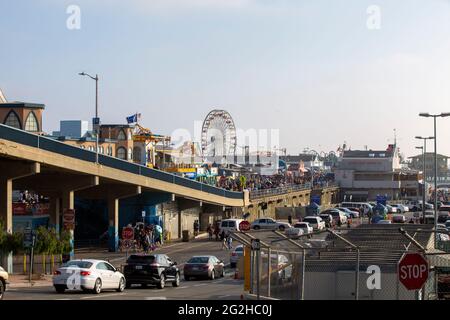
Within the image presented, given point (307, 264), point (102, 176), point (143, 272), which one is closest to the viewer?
point (307, 264)

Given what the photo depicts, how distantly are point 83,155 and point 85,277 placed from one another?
21.6 m

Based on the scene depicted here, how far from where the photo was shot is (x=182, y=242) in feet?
231

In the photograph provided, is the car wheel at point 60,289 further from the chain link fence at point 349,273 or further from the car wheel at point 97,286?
the chain link fence at point 349,273

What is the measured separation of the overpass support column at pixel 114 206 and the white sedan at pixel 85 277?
2870 centimetres

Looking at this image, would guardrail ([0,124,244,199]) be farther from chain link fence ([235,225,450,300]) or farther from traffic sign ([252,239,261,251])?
traffic sign ([252,239,261,251])

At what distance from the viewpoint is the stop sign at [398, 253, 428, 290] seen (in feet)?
59.9

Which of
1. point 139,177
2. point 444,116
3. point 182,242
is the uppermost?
point 444,116

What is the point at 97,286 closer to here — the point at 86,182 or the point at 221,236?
the point at 86,182

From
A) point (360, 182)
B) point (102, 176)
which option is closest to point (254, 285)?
point (102, 176)

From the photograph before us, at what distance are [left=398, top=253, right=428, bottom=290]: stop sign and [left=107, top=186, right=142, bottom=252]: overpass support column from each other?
44.6 meters

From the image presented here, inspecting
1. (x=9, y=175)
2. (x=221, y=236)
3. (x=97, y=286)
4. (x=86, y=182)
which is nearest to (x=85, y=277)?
(x=97, y=286)

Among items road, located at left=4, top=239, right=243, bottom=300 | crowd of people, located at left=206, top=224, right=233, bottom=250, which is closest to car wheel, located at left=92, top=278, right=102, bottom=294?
road, located at left=4, top=239, right=243, bottom=300

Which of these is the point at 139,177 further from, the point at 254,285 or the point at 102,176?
the point at 254,285
